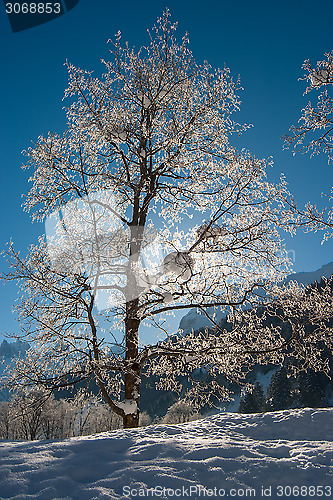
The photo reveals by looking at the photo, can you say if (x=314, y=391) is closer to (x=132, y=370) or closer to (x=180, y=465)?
(x=132, y=370)

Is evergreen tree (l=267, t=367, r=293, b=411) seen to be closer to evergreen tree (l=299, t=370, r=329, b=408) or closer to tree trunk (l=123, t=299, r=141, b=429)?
evergreen tree (l=299, t=370, r=329, b=408)

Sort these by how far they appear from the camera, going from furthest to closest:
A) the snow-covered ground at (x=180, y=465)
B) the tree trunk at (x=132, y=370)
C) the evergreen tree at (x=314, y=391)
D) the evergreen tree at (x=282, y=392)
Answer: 1. the evergreen tree at (x=282, y=392)
2. the evergreen tree at (x=314, y=391)
3. the tree trunk at (x=132, y=370)
4. the snow-covered ground at (x=180, y=465)

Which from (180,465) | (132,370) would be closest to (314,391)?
(132,370)

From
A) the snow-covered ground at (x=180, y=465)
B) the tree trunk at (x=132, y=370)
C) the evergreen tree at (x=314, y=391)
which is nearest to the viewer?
the snow-covered ground at (x=180, y=465)

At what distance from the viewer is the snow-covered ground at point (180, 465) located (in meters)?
1.95

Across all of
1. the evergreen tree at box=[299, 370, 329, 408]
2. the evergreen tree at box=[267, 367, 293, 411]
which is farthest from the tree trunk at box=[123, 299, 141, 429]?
the evergreen tree at box=[267, 367, 293, 411]

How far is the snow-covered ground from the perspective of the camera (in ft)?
6.39

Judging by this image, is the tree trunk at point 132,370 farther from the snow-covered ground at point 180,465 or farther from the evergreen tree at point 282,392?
the evergreen tree at point 282,392

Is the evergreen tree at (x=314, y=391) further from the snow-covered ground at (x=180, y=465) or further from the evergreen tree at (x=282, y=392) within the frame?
the snow-covered ground at (x=180, y=465)

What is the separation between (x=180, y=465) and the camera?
2.24 metres

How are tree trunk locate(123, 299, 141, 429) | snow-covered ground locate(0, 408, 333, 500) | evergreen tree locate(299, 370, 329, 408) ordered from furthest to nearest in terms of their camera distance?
evergreen tree locate(299, 370, 329, 408) → tree trunk locate(123, 299, 141, 429) → snow-covered ground locate(0, 408, 333, 500)

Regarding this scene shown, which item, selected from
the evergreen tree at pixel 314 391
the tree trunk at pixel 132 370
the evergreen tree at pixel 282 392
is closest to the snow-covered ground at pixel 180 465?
Result: the tree trunk at pixel 132 370

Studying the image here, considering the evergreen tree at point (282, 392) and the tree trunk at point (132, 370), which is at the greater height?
the tree trunk at point (132, 370)

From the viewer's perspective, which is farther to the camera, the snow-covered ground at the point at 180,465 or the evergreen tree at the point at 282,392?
the evergreen tree at the point at 282,392
